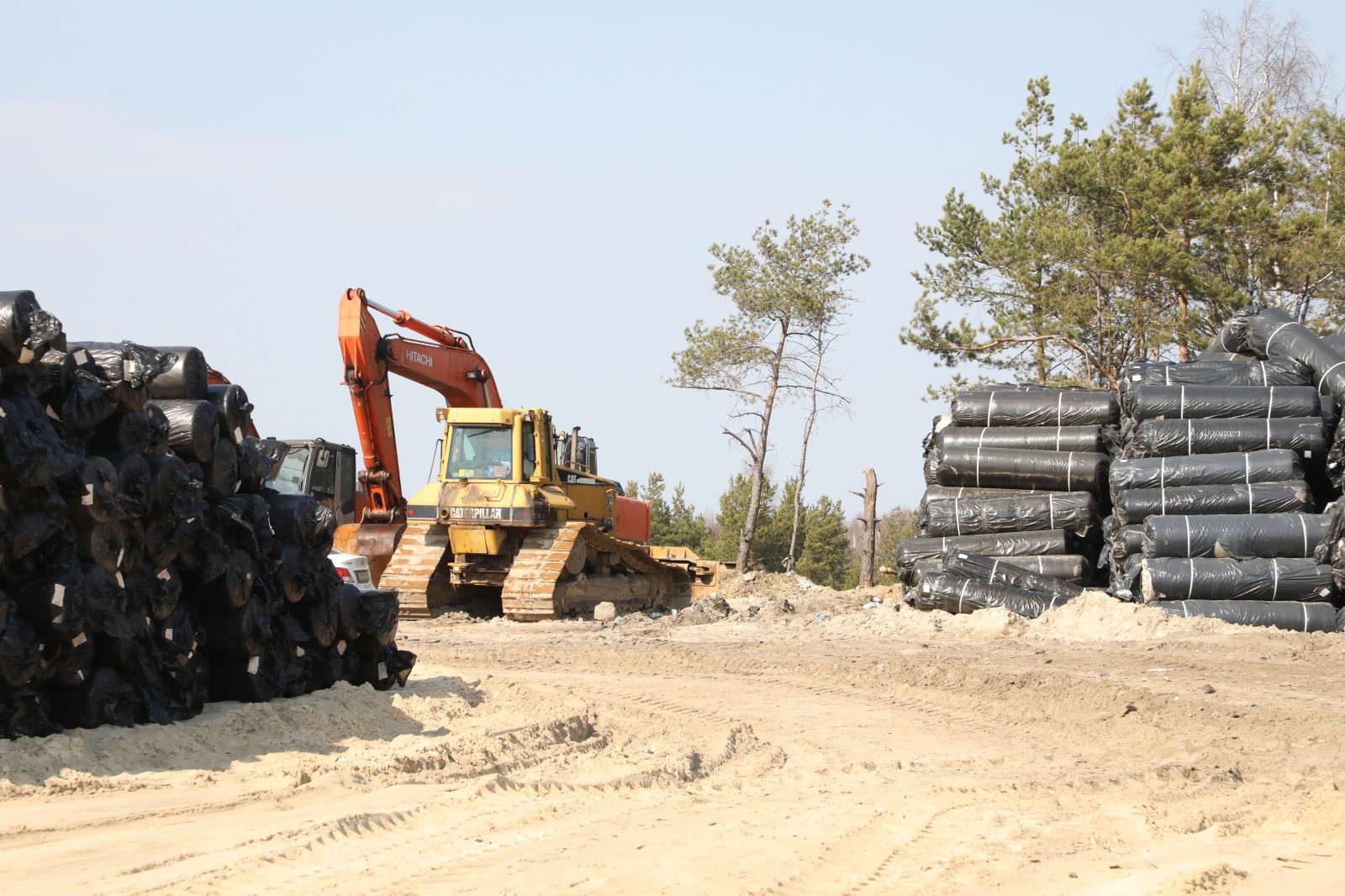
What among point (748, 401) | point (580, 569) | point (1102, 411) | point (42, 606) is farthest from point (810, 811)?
point (748, 401)

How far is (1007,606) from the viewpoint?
49.9ft

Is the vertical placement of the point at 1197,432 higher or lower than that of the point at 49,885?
higher

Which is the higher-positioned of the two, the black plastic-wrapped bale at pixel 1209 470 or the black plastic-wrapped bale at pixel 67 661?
the black plastic-wrapped bale at pixel 1209 470

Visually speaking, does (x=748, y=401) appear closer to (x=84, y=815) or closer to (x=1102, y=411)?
(x=1102, y=411)

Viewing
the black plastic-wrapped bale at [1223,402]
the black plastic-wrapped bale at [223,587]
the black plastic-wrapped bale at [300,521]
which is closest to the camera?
the black plastic-wrapped bale at [223,587]

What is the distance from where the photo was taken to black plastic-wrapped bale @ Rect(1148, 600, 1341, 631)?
1373 centimetres

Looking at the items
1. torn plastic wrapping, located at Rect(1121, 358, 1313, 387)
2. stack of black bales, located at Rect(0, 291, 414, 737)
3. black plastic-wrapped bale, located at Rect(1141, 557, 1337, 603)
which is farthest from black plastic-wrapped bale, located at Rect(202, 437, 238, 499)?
torn plastic wrapping, located at Rect(1121, 358, 1313, 387)

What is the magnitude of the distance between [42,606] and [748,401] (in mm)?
25994

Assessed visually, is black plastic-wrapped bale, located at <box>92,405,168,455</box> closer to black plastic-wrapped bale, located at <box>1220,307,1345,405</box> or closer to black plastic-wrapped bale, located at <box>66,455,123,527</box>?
black plastic-wrapped bale, located at <box>66,455,123,527</box>

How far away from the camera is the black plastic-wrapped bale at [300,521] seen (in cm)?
873

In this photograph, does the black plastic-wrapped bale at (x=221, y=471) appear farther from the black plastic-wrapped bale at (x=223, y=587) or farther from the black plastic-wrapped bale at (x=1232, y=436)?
the black plastic-wrapped bale at (x=1232, y=436)

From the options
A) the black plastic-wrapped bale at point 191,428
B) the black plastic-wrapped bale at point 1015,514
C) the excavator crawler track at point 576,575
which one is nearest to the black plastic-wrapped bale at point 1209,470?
the black plastic-wrapped bale at point 1015,514

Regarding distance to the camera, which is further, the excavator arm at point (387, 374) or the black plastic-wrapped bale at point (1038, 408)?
the excavator arm at point (387, 374)

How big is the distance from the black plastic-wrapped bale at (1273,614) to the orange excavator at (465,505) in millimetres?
8162
